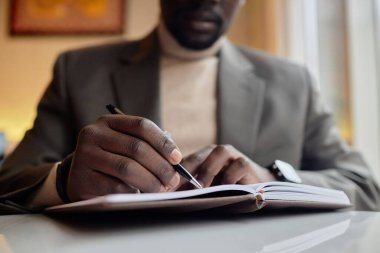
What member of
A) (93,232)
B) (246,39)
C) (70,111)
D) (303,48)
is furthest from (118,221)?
(246,39)

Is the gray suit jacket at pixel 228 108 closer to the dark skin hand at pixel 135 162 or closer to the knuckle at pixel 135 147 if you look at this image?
the dark skin hand at pixel 135 162

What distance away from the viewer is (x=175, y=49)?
3.92 feet

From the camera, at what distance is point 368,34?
5.43 feet

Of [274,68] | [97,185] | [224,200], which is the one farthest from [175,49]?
[224,200]

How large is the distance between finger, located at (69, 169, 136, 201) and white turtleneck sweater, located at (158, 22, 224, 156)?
0.50 meters

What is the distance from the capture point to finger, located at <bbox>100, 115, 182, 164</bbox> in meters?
0.49

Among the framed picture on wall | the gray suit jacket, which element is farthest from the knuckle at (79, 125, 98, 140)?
the framed picture on wall

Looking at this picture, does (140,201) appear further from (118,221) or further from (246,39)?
(246,39)

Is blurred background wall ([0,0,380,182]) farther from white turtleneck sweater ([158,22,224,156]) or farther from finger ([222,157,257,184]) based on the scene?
finger ([222,157,257,184])

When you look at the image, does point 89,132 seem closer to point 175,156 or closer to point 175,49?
point 175,156

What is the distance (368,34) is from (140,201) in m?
1.53

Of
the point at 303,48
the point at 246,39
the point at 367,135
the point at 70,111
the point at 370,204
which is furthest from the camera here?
the point at 246,39

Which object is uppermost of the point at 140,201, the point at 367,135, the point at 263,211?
the point at 140,201

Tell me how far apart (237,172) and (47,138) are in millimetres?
567
